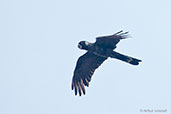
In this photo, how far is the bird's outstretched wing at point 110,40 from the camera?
25547mm

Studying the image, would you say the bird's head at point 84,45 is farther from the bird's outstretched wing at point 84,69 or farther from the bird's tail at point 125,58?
the bird's tail at point 125,58

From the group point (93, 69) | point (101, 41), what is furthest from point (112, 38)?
point (93, 69)

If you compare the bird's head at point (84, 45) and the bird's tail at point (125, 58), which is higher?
the bird's head at point (84, 45)

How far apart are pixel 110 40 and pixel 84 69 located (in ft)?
8.44

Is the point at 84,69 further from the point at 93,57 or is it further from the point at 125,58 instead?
the point at 125,58

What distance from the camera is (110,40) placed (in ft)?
85.8

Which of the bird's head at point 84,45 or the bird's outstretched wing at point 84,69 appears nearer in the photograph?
the bird's head at point 84,45

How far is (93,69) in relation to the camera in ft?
91.5

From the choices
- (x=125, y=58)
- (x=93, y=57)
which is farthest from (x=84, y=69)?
(x=125, y=58)

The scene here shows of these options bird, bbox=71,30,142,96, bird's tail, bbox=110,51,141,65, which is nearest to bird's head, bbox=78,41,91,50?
bird, bbox=71,30,142,96

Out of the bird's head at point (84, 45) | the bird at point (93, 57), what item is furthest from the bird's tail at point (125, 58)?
the bird's head at point (84, 45)

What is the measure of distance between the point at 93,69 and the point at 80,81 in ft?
2.75

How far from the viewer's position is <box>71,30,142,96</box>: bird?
26234 millimetres

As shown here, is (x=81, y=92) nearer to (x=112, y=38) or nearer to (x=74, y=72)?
(x=74, y=72)
